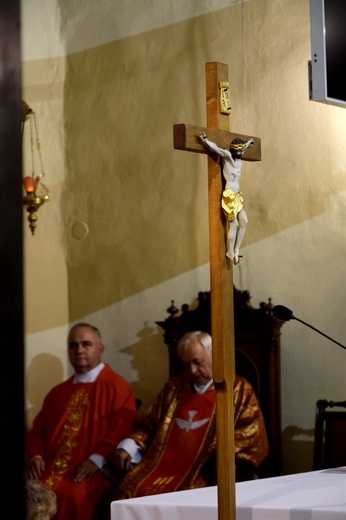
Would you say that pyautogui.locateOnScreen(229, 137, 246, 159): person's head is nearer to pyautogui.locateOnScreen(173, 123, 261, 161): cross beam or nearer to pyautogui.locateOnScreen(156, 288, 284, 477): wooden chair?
pyautogui.locateOnScreen(173, 123, 261, 161): cross beam

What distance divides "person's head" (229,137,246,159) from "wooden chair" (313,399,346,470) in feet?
8.90

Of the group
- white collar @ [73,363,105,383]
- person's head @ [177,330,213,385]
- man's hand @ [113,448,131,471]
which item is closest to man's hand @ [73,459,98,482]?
man's hand @ [113,448,131,471]

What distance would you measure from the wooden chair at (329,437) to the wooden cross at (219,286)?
2.55 m

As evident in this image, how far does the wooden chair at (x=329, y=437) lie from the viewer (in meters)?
6.37

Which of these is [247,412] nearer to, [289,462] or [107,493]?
[289,462]

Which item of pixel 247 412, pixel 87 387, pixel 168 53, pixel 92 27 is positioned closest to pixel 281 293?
pixel 247 412

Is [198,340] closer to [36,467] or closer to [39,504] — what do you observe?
[36,467]

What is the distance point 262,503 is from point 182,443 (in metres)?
2.95

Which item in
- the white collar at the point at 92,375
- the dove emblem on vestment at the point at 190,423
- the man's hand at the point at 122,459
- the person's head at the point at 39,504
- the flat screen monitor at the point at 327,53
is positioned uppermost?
the flat screen monitor at the point at 327,53

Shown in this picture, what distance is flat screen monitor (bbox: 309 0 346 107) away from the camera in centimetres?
580

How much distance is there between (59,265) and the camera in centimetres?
827

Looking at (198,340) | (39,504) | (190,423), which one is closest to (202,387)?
(190,423)

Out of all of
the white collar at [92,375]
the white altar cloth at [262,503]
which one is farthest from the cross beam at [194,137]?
the white collar at [92,375]

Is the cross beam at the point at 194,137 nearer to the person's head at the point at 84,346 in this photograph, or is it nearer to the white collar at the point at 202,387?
the white collar at the point at 202,387
